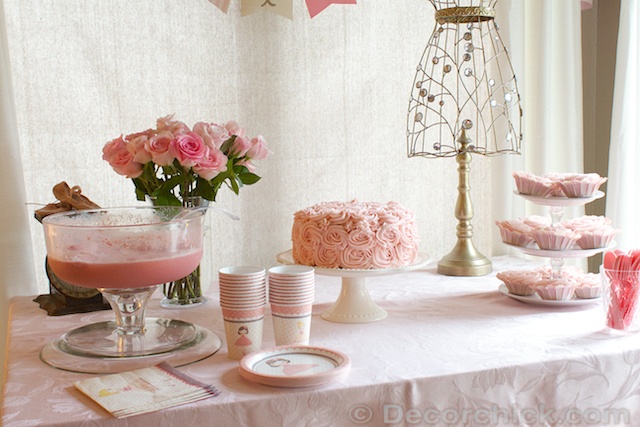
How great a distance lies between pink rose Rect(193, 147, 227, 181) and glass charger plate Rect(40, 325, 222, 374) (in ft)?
1.04

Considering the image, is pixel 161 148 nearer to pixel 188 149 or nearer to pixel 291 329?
pixel 188 149

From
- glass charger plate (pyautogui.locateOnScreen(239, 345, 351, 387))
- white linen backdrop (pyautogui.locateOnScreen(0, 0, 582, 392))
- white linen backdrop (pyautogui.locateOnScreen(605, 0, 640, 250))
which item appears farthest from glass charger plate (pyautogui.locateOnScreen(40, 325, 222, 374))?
white linen backdrop (pyautogui.locateOnScreen(605, 0, 640, 250))

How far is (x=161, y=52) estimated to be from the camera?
179cm

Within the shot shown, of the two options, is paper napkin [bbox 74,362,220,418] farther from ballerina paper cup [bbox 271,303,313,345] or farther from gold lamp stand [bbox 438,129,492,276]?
gold lamp stand [bbox 438,129,492,276]

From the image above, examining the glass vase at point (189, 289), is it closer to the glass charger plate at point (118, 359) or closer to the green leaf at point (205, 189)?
the green leaf at point (205, 189)

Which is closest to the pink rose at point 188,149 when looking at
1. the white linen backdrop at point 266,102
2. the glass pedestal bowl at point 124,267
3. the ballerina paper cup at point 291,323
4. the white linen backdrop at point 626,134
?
the glass pedestal bowl at point 124,267

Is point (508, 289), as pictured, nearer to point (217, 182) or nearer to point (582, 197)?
point (582, 197)

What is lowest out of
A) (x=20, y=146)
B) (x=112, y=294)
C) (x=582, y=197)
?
(x=112, y=294)

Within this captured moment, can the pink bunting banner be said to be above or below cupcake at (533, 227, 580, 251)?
above

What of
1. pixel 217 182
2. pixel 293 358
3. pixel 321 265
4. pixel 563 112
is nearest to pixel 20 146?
pixel 217 182

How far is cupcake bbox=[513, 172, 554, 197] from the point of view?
143 cm

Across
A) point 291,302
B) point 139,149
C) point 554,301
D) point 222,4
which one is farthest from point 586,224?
point 222,4

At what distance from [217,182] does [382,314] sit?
40 cm

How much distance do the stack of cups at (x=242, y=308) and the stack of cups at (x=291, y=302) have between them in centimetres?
3
